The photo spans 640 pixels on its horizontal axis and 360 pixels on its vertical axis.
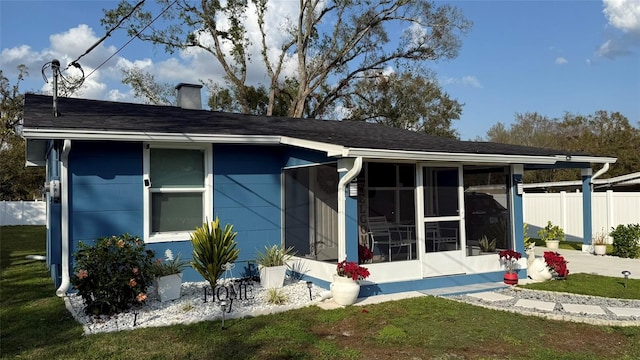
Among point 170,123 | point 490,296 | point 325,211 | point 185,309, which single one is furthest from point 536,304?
point 170,123

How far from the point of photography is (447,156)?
6871mm

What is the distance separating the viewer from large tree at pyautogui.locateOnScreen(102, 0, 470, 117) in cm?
2228

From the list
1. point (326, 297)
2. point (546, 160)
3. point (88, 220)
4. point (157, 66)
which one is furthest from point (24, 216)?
point (546, 160)

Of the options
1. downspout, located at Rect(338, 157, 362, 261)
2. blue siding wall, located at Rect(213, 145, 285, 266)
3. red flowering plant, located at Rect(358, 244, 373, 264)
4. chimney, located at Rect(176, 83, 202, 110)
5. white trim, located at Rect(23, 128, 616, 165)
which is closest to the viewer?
white trim, located at Rect(23, 128, 616, 165)

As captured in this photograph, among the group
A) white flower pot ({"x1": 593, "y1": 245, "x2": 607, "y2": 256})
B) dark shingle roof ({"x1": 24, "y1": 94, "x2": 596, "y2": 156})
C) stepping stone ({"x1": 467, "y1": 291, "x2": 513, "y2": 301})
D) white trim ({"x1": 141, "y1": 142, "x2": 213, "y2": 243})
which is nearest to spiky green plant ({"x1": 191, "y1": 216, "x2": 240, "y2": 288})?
white trim ({"x1": 141, "y1": 142, "x2": 213, "y2": 243})

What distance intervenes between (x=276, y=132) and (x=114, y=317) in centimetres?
378

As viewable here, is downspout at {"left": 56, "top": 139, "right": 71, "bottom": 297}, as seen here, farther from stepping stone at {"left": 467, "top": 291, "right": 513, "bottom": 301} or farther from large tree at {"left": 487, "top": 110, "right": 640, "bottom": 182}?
large tree at {"left": 487, "top": 110, "right": 640, "bottom": 182}

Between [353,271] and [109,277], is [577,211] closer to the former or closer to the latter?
[353,271]

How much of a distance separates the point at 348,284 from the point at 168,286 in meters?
2.44

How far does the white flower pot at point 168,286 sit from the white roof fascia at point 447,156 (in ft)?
9.43

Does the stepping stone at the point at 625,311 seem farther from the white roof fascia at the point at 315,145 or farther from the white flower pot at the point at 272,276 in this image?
the white flower pot at the point at 272,276

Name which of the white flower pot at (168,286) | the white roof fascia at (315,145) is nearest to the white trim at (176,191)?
the white flower pot at (168,286)

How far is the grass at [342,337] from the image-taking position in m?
4.36

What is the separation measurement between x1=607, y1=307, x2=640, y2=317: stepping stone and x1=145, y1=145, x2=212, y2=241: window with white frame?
19.3ft
